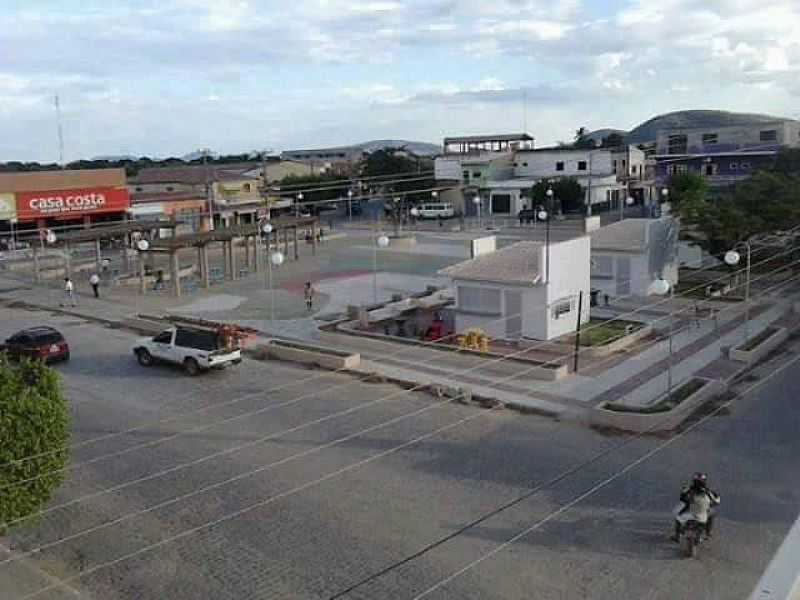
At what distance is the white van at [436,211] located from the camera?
66750mm

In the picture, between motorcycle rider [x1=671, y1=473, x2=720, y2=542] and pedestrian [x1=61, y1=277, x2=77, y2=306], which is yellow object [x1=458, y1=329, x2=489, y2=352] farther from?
pedestrian [x1=61, y1=277, x2=77, y2=306]

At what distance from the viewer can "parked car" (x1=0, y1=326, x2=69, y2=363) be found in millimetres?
22375

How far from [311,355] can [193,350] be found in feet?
9.86

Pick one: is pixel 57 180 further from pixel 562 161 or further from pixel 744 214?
pixel 562 161

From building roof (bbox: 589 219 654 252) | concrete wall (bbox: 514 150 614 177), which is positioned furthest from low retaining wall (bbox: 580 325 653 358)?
concrete wall (bbox: 514 150 614 177)

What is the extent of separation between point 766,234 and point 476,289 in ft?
42.1

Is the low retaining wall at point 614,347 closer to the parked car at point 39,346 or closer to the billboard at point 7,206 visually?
the parked car at point 39,346

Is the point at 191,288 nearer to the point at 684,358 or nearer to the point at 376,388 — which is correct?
the point at 376,388

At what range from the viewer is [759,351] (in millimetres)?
21438

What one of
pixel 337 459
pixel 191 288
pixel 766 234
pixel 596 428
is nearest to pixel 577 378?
pixel 596 428

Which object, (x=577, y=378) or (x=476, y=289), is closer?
(x=577, y=378)

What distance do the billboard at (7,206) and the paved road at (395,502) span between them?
115 feet

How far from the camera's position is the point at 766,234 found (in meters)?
30.5

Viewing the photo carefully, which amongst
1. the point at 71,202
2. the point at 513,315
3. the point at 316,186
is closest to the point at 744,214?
the point at 513,315
